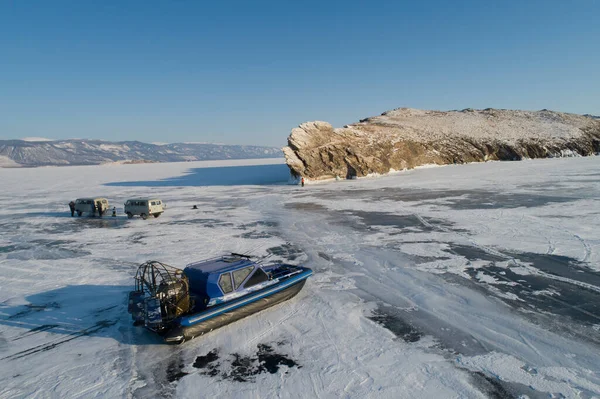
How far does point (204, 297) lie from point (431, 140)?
56.4 meters

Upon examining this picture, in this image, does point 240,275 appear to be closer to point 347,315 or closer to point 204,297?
point 204,297

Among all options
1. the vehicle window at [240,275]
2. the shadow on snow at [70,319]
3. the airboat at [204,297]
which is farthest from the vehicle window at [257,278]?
the shadow on snow at [70,319]

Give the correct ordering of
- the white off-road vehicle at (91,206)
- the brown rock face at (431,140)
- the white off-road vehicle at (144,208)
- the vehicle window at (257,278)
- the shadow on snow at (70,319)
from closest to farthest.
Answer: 1. the shadow on snow at (70,319)
2. the vehicle window at (257,278)
3. the white off-road vehicle at (144,208)
4. the white off-road vehicle at (91,206)
5. the brown rock face at (431,140)

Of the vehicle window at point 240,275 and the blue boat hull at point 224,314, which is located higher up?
the vehicle window at point 240,275

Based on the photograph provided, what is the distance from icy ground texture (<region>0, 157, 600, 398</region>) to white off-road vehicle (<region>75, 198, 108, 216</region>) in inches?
191

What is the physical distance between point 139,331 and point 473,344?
24.1ft

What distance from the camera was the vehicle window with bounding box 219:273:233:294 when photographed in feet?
27.0

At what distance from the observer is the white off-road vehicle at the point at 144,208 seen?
73.6 feet

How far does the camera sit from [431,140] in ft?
189

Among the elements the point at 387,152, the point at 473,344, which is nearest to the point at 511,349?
the point at 473,344

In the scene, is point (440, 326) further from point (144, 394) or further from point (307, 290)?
point (144, 394)

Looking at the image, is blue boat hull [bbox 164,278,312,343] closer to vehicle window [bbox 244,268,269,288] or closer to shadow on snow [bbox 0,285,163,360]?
vehicle window [bbox 244,268,269,288]

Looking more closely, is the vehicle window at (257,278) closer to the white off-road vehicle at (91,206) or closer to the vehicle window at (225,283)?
the vehicle window at (225,283)

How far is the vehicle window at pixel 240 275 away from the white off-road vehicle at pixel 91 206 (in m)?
19.7
